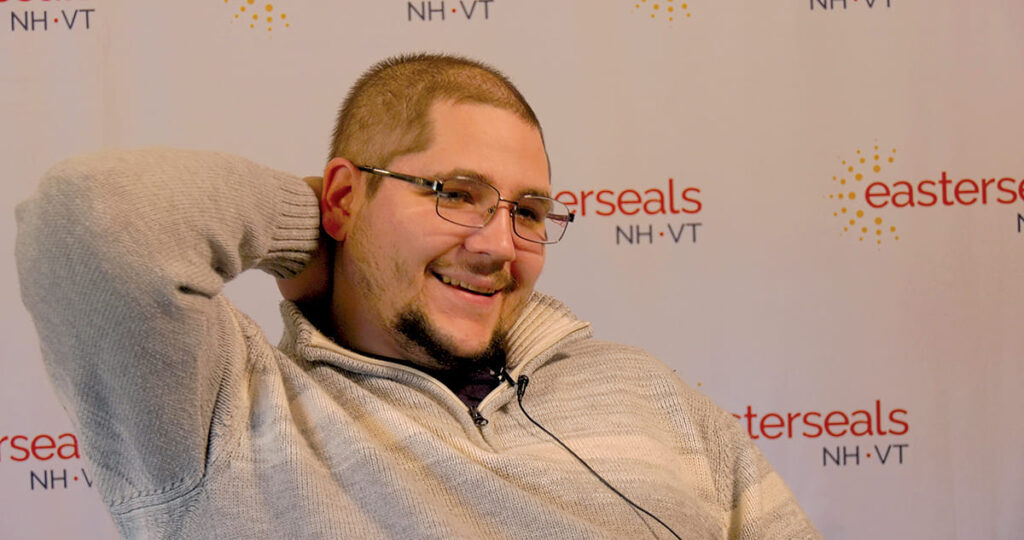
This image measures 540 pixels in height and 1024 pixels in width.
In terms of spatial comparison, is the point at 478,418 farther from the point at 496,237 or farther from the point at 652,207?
the point at 652,207

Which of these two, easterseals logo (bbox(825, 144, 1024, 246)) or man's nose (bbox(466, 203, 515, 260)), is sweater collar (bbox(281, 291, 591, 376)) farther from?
easterseals logo (bbox(825, 144, 1024, 246))

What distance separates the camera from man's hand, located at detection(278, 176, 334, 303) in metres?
1.31

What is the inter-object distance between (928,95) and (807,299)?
1.54 feet

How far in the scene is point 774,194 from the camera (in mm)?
1916

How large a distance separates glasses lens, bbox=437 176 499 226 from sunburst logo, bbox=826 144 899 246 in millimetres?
922

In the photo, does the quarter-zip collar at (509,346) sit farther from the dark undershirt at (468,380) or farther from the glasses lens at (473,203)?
the glasses lens at (473,203)

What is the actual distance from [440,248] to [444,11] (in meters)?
0.82

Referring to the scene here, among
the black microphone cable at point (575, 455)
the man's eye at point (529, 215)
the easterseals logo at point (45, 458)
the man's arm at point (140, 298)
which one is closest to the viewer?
the man's arm at point (140, 298)

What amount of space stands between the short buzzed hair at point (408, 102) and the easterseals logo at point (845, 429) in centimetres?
89

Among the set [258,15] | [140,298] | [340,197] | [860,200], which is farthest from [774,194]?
[140,298]

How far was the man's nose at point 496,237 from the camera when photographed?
125cm

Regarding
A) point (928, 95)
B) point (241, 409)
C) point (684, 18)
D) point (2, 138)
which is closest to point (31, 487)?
point (2, 138)

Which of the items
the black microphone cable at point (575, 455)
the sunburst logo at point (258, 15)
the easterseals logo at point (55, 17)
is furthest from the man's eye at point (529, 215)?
the easterseals logo at point (55, 17)

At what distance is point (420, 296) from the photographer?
1.26m
